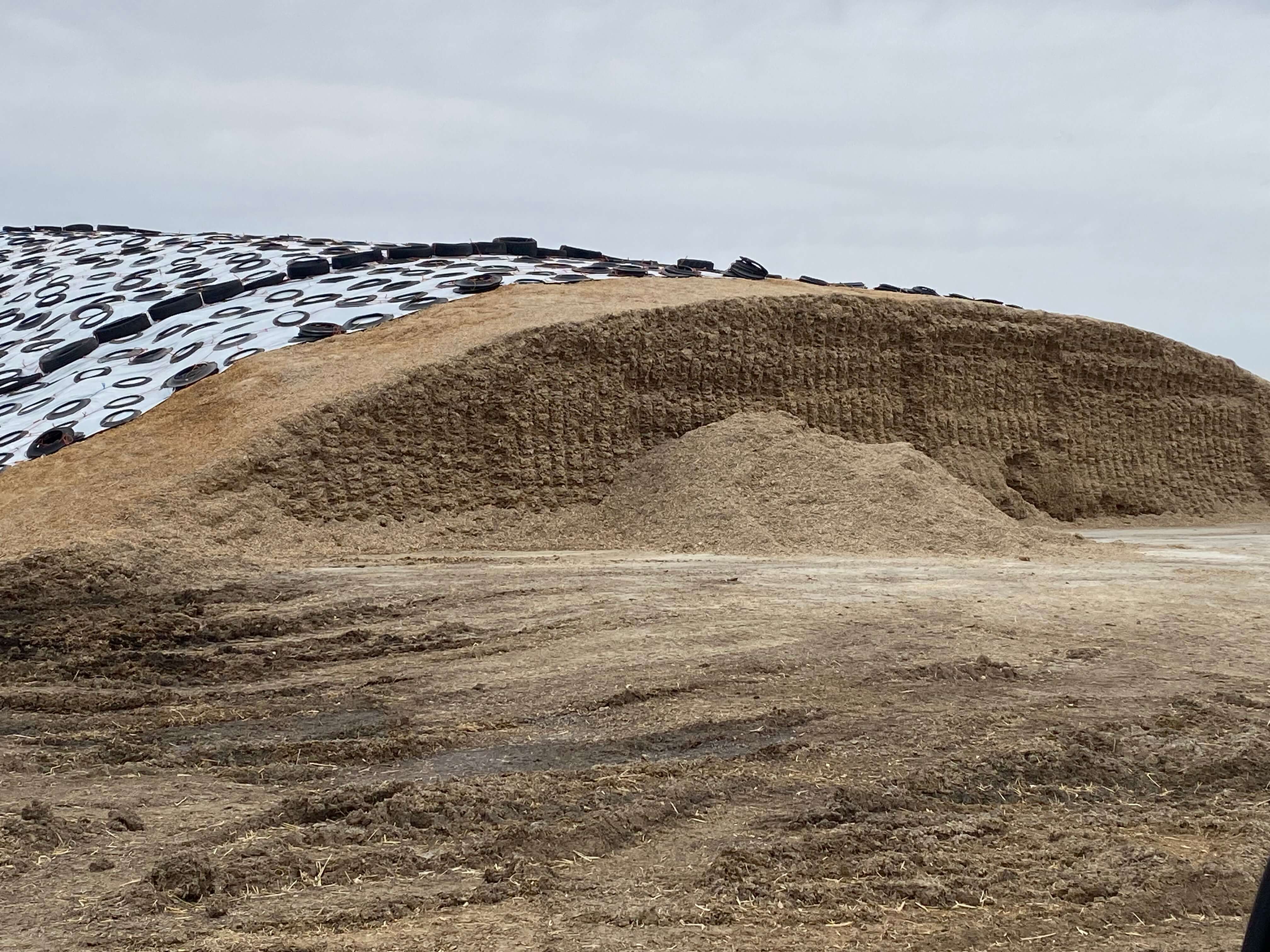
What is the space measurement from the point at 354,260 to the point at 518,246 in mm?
4384

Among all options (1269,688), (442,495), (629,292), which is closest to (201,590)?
(442,495)

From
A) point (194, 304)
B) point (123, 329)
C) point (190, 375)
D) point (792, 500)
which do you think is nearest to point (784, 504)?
point (792, 500)

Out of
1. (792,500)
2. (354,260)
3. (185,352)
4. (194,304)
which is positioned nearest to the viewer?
(792,500)

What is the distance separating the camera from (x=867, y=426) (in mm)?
22406

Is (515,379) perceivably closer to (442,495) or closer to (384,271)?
(442,495)

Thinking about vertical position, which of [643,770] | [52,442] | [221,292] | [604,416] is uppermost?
[221,292]

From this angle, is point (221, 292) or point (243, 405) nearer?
point (243, 405)

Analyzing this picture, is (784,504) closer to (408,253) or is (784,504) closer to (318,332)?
(318,332)

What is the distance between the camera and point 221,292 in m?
29.2

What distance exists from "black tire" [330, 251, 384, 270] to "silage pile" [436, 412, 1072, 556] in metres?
14.2

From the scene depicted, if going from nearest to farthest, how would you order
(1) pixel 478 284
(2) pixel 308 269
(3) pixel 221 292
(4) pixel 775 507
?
(4) pixel 775 507, (1) pixel 478 284, (3) pixel 221 292, (2) pixel 308 269

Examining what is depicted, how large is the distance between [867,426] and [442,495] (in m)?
8.31

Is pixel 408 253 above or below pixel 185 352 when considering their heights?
above

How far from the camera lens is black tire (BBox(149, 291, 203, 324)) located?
93.4 ft
